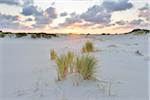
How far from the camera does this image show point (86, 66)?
4.23m

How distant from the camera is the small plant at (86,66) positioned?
4.20 meters

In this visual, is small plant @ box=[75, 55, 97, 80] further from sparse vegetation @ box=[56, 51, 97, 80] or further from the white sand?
the white sand

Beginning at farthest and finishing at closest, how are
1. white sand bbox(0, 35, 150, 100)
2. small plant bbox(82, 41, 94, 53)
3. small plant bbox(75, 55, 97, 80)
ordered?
small plant bbox(82, 41, 94, 53) < small plant bbox(75, 55, 97, 80) < white sand bbox(0, 35, 150, 100)

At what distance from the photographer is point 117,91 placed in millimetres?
3859

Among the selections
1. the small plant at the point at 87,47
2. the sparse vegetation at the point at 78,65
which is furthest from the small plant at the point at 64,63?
the small plant at the point at 87,47

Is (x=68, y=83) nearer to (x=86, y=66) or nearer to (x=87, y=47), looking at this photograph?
(x=86, y=66)

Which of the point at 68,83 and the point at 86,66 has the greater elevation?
the point at 86,66

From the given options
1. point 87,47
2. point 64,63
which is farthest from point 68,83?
point 87,47

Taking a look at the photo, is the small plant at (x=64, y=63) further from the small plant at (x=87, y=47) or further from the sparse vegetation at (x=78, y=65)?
A: the small plant at (x=87, y=47)

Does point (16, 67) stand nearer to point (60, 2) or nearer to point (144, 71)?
point (60, 2)

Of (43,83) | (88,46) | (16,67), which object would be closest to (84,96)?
(43,83)

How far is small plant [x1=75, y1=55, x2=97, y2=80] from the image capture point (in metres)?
4.20

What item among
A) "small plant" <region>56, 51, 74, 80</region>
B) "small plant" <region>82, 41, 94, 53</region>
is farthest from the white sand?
"small plant" <region>82, 41, 94, 53</region>

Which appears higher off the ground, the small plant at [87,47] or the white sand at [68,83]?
the small plant at [87,47]
